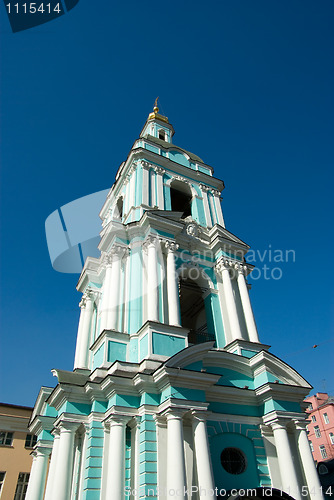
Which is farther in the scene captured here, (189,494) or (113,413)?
(113,413)

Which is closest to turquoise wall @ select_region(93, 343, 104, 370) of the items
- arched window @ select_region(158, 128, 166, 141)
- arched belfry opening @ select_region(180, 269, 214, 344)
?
arched belfry opening @ select_region(180, 269, 214, 344)

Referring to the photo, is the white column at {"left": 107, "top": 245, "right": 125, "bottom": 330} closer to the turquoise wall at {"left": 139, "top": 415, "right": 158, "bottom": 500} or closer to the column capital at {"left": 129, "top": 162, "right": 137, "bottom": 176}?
the turquoise wall at {"left": 139, "top": 415, "right": 158, "bottom": 500}

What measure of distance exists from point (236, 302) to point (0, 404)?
633 inches

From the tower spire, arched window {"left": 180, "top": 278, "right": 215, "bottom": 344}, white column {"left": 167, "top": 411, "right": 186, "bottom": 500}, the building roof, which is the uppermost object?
the tower spire

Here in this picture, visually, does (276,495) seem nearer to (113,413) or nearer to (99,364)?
(113,413)

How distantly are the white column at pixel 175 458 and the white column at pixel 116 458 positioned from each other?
1.29 m

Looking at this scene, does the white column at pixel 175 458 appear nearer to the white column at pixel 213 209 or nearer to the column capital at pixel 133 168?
the white column at pixel 213 209

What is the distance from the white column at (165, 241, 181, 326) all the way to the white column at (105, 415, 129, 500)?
378cm

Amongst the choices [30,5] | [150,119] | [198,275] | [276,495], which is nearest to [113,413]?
[276,495]

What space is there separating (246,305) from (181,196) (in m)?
8.33

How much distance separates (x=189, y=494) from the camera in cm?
935

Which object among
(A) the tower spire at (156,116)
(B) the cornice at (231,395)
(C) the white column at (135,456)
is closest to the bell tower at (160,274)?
(B) the cornice at (231,395)

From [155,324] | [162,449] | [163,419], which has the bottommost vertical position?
[162,449]

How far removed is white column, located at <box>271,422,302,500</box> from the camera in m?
10.7
